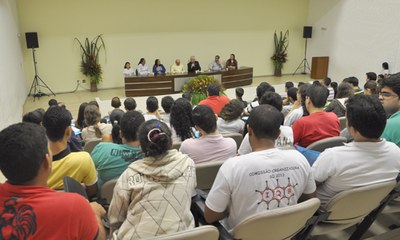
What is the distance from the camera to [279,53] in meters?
12.8

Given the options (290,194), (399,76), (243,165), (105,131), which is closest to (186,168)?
(243,165)

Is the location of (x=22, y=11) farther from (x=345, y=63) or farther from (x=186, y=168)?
(x=345, y=63)

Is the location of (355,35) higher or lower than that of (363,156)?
higher

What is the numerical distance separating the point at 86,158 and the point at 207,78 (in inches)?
225

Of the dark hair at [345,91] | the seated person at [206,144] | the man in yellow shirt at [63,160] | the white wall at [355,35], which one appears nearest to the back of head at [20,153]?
the man in yellow shirt at [63,160]

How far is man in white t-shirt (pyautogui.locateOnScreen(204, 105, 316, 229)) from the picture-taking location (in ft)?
5.41

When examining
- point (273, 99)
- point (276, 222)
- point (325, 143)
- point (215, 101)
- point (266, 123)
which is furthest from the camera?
point (215, 101)

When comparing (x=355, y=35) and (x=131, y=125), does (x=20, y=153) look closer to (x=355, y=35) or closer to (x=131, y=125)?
(x=131, y=125)

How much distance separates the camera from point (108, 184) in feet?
6.86

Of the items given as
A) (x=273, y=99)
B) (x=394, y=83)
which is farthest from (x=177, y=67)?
(x=394, y=83)

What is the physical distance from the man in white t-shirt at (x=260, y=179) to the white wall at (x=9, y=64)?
5170mm

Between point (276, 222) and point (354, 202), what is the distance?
58 cm

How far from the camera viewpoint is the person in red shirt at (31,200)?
1164mm

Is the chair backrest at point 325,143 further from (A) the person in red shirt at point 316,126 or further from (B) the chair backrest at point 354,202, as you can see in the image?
(B) the chair backrest at point 354,202
